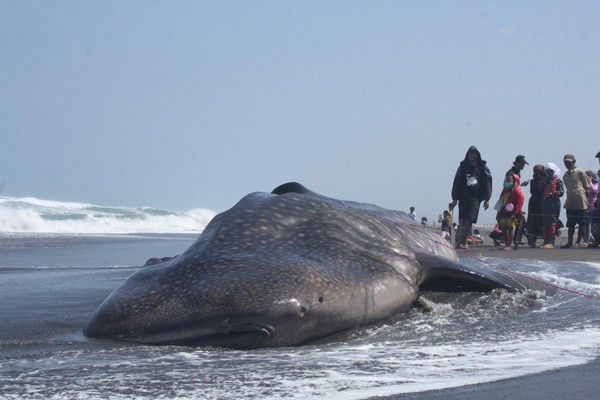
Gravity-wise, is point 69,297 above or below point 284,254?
below

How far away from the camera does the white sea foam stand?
3812cm

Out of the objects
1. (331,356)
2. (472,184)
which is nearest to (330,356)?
(331,356)

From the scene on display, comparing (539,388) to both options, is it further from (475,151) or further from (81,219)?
(81,219)

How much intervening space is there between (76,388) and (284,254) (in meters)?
2.49

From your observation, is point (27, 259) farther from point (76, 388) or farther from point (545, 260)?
point (76, 388)

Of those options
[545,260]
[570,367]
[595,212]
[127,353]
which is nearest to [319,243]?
[127,353]

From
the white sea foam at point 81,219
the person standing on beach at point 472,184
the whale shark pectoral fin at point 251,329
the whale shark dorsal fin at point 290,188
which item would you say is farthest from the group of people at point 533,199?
the white sea foam at point 81,219

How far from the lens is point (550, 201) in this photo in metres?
17.0

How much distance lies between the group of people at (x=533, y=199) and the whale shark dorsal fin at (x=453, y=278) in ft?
27.7

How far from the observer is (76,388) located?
3.64 m

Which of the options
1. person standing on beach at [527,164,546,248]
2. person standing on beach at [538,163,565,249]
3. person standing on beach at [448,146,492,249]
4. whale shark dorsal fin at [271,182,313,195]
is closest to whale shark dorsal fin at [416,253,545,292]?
whale shark dorsal fin at [271,182,313,195]

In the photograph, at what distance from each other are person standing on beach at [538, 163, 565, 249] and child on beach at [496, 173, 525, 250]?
941mm

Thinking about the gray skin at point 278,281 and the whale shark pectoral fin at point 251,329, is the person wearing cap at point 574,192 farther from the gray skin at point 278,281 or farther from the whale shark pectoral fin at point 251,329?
the whale shark pectoral fin at point 251,329

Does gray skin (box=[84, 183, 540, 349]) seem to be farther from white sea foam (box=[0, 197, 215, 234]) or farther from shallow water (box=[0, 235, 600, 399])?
white sea foam (box=[0, 197, 215, 234])
